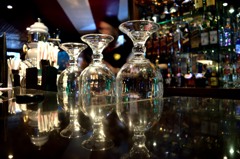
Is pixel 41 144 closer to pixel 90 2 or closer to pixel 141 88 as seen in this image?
pixel 141 88

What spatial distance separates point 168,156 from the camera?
304 millimetres

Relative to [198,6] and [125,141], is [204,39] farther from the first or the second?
[125,141]

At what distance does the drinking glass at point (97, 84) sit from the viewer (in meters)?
0.73

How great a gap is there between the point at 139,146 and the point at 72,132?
0.17 meters

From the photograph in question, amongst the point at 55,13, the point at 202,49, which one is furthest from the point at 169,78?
the point at 55,13

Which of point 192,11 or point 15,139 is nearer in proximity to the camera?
point 15,139

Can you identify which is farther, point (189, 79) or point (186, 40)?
point (186, 40)

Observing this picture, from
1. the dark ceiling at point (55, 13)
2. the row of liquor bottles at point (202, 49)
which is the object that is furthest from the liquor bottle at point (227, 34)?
the dark ceiling at point (55, 13)

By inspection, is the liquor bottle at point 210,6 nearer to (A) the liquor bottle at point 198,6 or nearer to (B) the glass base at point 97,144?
(A) the liquor bottle at point 198,6

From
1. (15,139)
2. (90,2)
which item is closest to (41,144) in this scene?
(15,139)

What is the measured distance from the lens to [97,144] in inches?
14.7

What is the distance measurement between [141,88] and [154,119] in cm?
12

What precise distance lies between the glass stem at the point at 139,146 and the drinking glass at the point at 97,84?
0.18 meters

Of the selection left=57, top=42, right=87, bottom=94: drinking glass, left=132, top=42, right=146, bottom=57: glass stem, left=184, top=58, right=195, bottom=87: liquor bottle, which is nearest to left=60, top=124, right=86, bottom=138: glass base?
left=132, top=42, right=146, bottom=57: glass stem
